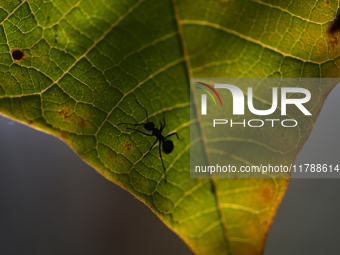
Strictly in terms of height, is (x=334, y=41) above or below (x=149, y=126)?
above

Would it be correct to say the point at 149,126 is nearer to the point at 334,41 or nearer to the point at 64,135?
the point at 64,135

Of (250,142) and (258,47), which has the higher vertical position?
(258,47)

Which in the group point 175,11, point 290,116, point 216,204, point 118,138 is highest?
point 175,11

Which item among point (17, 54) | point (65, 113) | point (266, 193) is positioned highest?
point (17, 54)

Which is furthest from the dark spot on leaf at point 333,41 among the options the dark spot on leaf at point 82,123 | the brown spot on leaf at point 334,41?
the dark spot on leaf at point 82,123

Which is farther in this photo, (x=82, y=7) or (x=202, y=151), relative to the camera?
(x=202, y=151)

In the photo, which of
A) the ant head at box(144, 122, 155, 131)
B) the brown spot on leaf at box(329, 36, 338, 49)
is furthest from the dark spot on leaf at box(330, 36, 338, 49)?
the ant head at box(144, 122, 155, 131)

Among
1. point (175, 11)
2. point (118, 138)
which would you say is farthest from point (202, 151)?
point (175, 11)

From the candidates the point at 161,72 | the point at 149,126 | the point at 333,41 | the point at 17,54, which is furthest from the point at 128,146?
the point at 333,41

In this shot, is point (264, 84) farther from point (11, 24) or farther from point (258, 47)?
point (11, 24)
